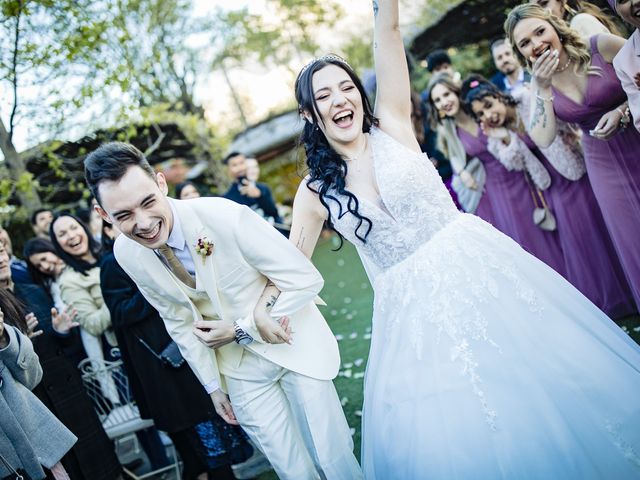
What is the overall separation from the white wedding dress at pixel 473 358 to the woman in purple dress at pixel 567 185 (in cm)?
246

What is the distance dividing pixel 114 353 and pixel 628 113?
4665mm

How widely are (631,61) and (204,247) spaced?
2729mm

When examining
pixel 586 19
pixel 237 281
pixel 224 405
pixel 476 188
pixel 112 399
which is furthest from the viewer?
pixel 476 188

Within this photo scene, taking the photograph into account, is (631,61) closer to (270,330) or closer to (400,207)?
(400,207)

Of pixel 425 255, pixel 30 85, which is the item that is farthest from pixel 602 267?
pixel 30 85

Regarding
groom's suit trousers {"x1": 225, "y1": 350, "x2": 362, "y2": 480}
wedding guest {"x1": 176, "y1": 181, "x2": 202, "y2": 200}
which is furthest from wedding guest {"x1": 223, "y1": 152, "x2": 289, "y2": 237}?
groom's suit trousers {"x1": 225, "y1": 350, "x2": 362, "y2": 480}

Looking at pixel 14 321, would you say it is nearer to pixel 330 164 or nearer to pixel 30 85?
pixel 330 164

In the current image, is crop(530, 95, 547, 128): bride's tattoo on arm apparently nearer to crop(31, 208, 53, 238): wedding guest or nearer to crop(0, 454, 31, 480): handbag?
crop(0, 454, 31, 480): handbag

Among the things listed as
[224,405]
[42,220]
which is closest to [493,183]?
[224,405]

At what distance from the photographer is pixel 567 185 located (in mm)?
4656

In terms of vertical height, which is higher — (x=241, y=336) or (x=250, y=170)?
(x=250, y=170)

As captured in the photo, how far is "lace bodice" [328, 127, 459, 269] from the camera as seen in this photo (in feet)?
8.04

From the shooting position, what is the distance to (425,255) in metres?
2.45

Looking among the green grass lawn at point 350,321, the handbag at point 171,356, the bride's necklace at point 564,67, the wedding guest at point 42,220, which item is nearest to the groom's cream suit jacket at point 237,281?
the handbag at point 171,356
